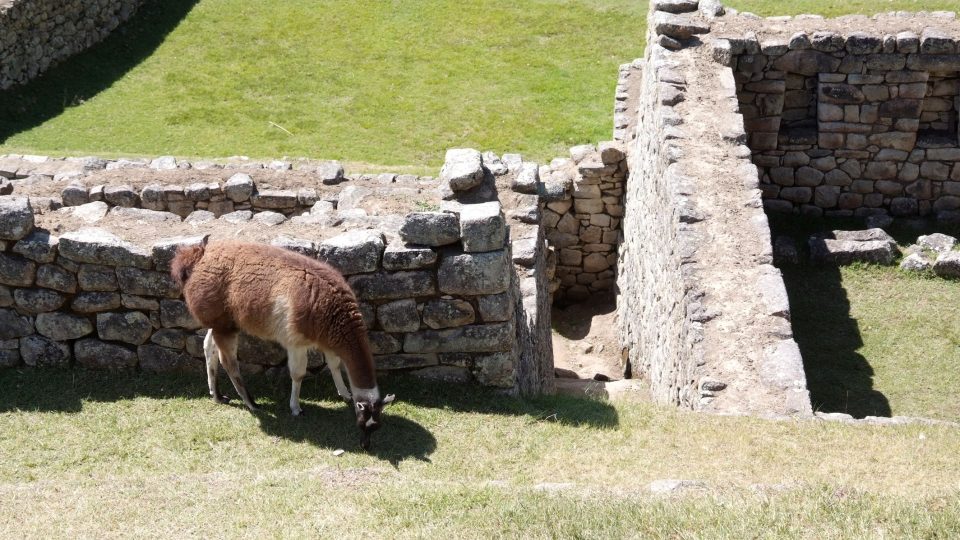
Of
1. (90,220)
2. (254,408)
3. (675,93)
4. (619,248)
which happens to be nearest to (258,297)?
(254,408)

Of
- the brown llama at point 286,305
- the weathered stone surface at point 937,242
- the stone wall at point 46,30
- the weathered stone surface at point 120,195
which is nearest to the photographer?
the brown llama at point 286,305

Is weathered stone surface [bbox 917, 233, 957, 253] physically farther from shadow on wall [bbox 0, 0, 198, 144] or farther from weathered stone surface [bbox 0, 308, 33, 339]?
shadow on wall [bbox 0, 0, 198, 144]

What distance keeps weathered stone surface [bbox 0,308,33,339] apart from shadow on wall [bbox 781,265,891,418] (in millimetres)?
7732

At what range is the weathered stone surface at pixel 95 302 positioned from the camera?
9078 millimetres

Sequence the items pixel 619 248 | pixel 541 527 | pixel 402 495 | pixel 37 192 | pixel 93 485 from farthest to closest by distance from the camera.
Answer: pixel 619 248, pixel 37 192, pixel 93 485, pixel 402 495, pixel 541 527

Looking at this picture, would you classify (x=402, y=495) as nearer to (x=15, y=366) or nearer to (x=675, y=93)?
(x=15, y=366)

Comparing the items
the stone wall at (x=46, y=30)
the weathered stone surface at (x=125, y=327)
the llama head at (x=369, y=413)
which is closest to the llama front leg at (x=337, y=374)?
the llama head at (x=369, y=413)

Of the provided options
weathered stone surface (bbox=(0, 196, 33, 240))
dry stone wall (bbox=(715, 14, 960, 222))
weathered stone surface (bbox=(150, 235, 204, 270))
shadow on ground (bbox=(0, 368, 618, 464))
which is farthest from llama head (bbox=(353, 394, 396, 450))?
dry stone wall (bbox=(715, 14, 960, 222))

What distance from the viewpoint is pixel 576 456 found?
8156 mm

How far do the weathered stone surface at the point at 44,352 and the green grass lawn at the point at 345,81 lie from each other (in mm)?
9680

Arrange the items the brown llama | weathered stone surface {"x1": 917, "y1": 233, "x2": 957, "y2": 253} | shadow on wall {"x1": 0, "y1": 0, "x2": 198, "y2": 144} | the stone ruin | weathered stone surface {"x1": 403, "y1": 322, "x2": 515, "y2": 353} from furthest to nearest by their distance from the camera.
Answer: shadow on wall {"x1": 0, "y1": 0, "x2": 198, "y2": 144} → weathered stone surface {"x1": 917, "y1": 233, "x2": 957, "y2": 253} → weathered stone surface {"x1": 403, "y1": 322, "x2": 515, "y2": 353} → the stone ruin → the brown llama

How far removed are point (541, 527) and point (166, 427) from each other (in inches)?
141

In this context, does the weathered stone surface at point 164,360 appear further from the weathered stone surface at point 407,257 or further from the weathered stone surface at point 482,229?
the weathered stone surface at point 482,229

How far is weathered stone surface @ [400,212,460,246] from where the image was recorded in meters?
8.65
